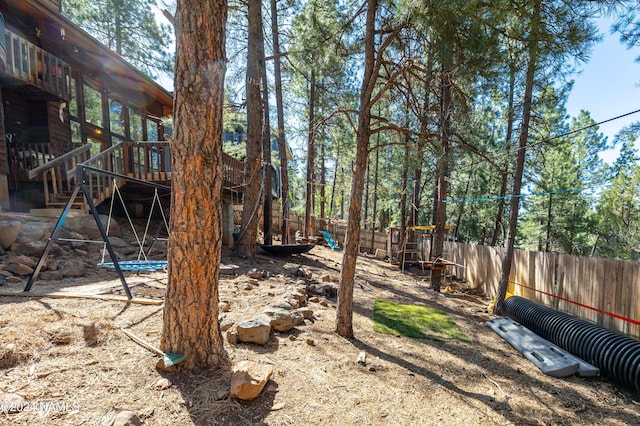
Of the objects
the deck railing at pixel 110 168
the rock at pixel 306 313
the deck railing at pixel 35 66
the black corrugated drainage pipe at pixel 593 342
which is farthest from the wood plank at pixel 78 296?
the black corrugated drainage pipe at pixel 593 342

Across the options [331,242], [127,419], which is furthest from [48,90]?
[331,242]

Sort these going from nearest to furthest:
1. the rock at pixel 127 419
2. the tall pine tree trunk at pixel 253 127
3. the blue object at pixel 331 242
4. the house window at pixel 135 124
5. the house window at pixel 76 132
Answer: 1. the rock at pixel 127 419
2. the tall pine tree trunk at pixel 253 127
3. the house window at pixel 76 132
4. the house window at pixel 135 124
5. the blue object at pixel 331 242

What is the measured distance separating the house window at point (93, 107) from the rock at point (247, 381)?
10321mm

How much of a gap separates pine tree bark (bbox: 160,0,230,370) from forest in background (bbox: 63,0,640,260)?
2.00 m

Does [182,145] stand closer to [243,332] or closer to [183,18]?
[183,18]

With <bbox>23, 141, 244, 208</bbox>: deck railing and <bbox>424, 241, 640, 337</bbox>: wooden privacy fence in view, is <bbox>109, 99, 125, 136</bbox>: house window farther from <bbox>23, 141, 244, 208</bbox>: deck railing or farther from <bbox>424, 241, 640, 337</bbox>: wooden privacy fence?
<bbox>424, 241, 640, 337</bbox>: wooden privacy fence

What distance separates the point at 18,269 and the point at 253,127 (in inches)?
202

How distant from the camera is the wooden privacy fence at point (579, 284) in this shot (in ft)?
15.3

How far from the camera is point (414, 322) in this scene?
4.94 meters

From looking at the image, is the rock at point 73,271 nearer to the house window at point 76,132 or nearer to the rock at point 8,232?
→ the rock at point 8,232

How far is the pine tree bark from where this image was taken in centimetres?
204

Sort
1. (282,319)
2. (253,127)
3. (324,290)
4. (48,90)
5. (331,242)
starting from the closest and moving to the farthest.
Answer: (282,319)
(324,290)
(48,90)
(253,127)
(331,242)

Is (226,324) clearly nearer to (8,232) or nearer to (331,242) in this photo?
(8,232)

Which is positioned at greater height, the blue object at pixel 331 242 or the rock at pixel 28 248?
the rock at pixel 28 248
